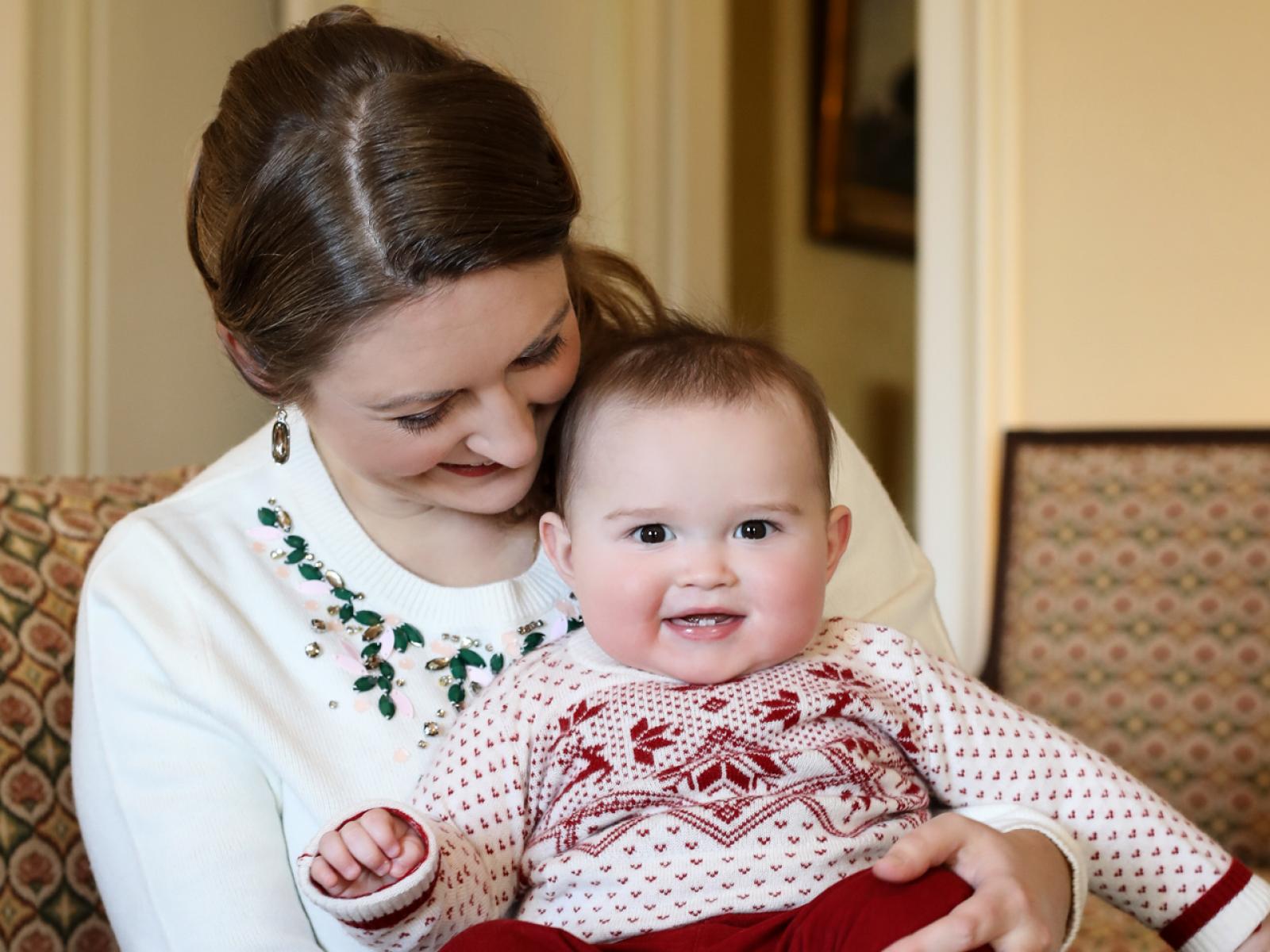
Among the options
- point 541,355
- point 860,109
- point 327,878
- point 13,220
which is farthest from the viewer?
point 860,109

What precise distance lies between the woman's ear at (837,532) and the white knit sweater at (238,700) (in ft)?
0.94

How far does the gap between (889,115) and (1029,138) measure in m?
1.45

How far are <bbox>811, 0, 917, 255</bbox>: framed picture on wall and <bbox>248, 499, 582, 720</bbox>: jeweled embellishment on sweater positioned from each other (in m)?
3.28

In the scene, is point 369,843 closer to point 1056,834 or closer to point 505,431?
point 505,431

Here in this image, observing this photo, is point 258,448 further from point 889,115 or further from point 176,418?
point 889,115

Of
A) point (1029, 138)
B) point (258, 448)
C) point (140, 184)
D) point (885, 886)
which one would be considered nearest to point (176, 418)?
point (140, 184)

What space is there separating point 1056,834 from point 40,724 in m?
1.04

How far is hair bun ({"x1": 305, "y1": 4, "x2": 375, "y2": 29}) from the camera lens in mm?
1316

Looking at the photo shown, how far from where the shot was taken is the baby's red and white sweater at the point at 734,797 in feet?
3.66

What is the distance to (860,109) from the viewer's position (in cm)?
441

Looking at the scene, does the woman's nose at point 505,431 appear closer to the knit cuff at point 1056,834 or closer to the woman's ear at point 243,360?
the woman's ear at point 243,360

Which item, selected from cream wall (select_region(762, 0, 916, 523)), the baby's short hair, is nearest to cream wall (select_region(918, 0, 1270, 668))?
cream wall (select_region(762, 0, 916, 523))

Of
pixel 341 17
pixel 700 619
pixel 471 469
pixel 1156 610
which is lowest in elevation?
pixel 1156 610

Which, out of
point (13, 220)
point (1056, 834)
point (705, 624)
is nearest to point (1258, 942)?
point (1056, 834)
